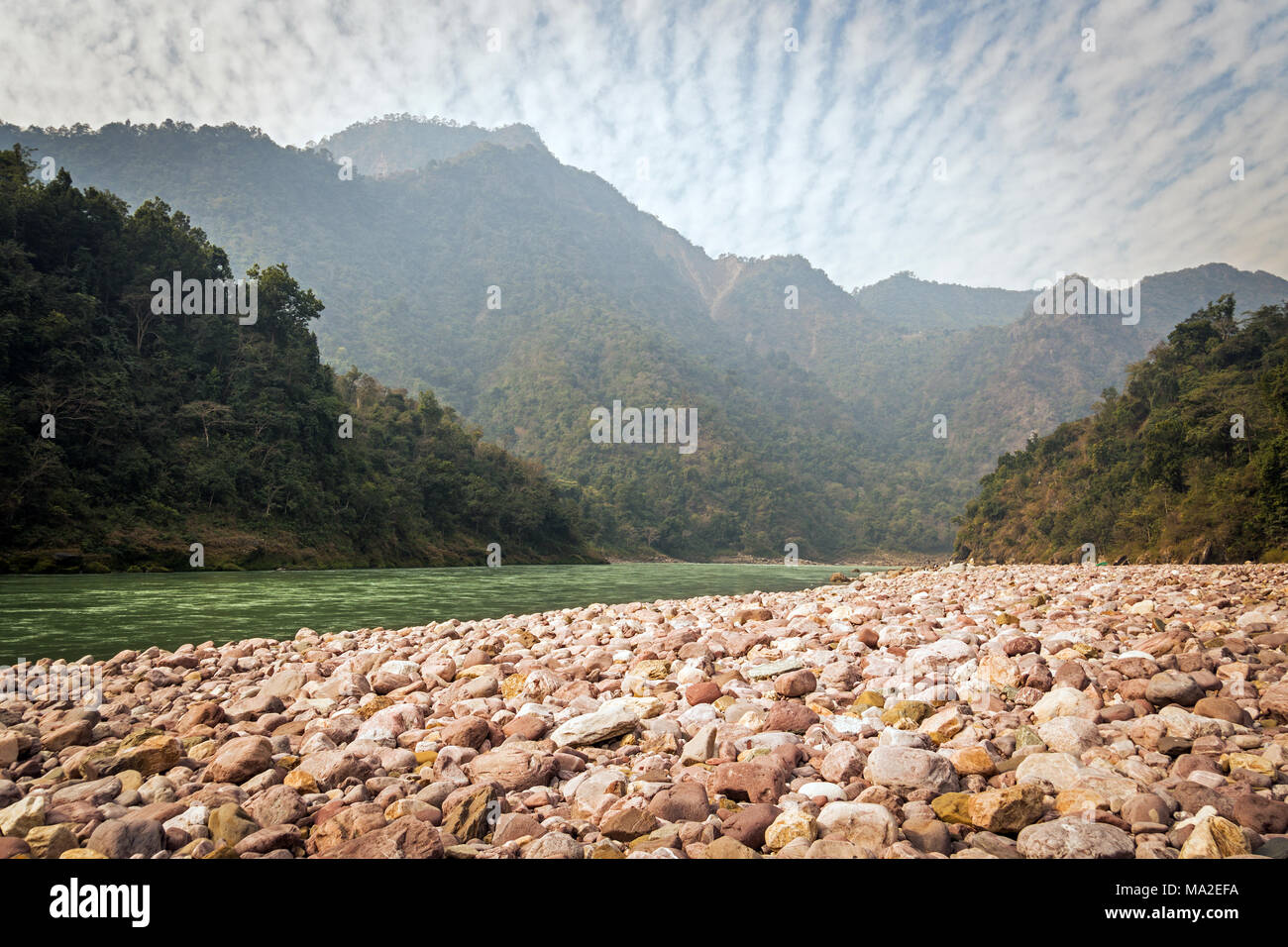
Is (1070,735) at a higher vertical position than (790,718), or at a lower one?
higher

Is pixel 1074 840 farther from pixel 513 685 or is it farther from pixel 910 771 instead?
pixel 513 685

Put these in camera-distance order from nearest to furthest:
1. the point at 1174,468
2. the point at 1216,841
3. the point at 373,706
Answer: the point at 1216,841, the point at 373,706, the point at 1174,468

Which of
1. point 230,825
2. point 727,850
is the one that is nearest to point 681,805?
point 727,850

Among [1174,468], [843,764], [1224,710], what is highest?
[1174,468]

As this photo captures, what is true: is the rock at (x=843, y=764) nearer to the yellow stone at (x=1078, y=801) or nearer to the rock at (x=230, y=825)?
the yellow stone at (x=1078, y=801)

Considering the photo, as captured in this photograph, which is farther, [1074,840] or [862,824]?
[862,824]
